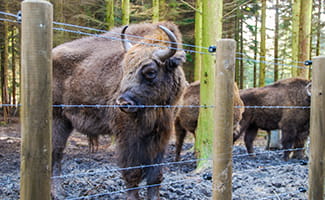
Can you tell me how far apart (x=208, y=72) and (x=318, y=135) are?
3175mm

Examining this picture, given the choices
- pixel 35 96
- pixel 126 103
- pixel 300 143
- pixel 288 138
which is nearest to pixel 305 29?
pixel 288 138

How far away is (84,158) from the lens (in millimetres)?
8727

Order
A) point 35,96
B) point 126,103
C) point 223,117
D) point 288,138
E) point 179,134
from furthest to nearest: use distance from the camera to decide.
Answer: point 288,138 → point 179,134 → point 126,103 → point 223,117 → point 35,96

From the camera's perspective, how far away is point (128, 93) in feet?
13.2

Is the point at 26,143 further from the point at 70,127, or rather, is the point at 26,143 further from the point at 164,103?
the point at 70,127

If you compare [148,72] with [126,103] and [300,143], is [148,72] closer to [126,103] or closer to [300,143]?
[126,103]

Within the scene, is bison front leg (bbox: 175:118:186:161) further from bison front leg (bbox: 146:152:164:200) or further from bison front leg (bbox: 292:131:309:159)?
bison front leg (bbox: 146:152:164:200)

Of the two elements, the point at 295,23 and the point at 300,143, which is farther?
the point at 295,23

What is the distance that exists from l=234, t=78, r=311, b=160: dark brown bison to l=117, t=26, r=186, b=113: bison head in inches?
242

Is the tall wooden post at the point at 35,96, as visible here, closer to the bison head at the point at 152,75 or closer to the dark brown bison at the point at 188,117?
the bison head at the point at 152,75

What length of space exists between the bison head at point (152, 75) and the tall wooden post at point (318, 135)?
1.79 meters

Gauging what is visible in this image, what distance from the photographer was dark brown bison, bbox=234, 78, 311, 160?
1002cm

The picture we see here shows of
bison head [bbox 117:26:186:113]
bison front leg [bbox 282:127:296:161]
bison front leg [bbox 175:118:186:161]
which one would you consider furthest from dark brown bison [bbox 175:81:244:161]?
bison head [bbox 117:26:186:113]

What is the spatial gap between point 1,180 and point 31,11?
5.10m
